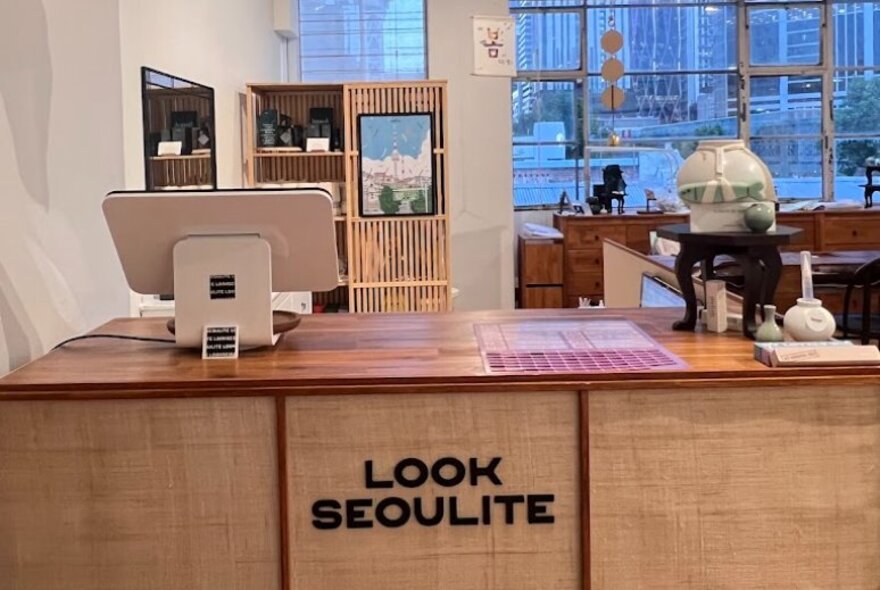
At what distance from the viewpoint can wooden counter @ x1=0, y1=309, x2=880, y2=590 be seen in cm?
212

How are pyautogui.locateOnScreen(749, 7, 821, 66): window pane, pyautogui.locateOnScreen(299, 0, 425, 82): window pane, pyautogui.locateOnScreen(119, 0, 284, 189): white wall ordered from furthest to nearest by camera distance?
pyautogui.locateOnScreen(749, 7, 821, 66): window pane → pyautogui.locateOnScreen(299, 0, 425, 82): window pane → pyautogui.locateOnScreen(119, 0, 284, 189): white wall

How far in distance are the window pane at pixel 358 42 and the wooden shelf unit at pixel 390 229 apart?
1.71 m

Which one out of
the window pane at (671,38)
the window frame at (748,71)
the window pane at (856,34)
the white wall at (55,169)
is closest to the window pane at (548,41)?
the window frame at (748,71)

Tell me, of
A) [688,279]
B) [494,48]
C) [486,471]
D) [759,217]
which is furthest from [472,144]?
[486,471]

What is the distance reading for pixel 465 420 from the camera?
213 centimetres

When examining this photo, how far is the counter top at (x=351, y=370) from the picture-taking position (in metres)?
2.11

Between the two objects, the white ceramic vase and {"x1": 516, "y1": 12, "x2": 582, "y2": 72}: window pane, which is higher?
{"x1": 516, "y1": 12, "x2": 582, "y2": 72}: window pane

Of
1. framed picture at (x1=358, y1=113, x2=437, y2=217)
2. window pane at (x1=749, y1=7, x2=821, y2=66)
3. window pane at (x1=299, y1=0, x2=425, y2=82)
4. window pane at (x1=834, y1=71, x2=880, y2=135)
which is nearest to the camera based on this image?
framed picture at (x1=358, y1=113, x2=437, y2=217)

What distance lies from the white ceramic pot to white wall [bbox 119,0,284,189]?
2.58 meters

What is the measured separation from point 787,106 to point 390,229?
4574 millimetres

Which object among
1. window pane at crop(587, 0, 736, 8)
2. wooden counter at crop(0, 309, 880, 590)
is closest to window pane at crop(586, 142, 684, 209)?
window pane at crop(587, 0, 736, 8)

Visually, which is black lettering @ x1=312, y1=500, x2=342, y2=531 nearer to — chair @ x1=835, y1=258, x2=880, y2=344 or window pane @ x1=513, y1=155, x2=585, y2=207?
chair @ x1=835, y1=258, x2=880, y2=344

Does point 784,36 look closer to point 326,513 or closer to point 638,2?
point 638,2

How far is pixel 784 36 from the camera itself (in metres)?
8.74
